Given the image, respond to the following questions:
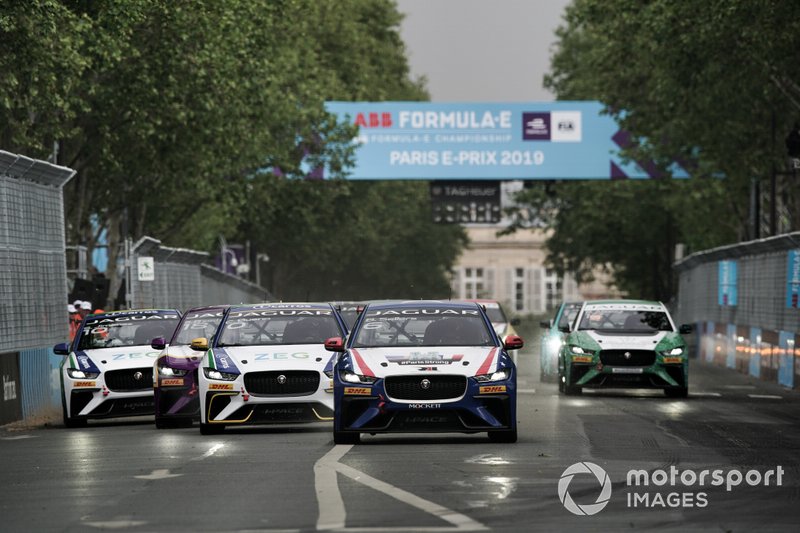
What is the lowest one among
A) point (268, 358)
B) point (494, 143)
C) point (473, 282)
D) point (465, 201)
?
point (473, 282)

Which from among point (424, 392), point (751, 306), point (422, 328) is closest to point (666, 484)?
point (424, 392)

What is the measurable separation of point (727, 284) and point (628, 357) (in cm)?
1557

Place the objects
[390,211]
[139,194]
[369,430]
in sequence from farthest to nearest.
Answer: [390,211] < [139,194] < [369,430]

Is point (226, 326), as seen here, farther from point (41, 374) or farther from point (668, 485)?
point (668, 485)

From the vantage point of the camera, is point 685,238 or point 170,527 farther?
point 685,238

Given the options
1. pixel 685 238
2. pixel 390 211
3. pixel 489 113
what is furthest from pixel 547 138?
pixel 390 211

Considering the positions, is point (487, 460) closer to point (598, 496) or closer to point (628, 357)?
A: point (598, 496)

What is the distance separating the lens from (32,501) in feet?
44.2

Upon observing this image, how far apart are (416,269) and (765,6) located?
64.1 meters

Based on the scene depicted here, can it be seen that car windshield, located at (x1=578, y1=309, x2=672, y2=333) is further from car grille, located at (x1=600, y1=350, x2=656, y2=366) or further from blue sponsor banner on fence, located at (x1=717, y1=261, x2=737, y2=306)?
blue sponsor banner on fence, located at (x1=717, y1=261, x2=737, y2=306)

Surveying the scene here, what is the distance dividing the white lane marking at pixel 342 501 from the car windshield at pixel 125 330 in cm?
936

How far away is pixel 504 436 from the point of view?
1831 cm

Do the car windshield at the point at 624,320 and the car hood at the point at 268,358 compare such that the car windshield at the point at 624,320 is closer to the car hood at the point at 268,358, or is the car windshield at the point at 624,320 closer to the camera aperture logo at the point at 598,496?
the car hood at the point at 268,358

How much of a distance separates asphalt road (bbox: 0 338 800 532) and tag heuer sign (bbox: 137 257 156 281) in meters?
13.3
